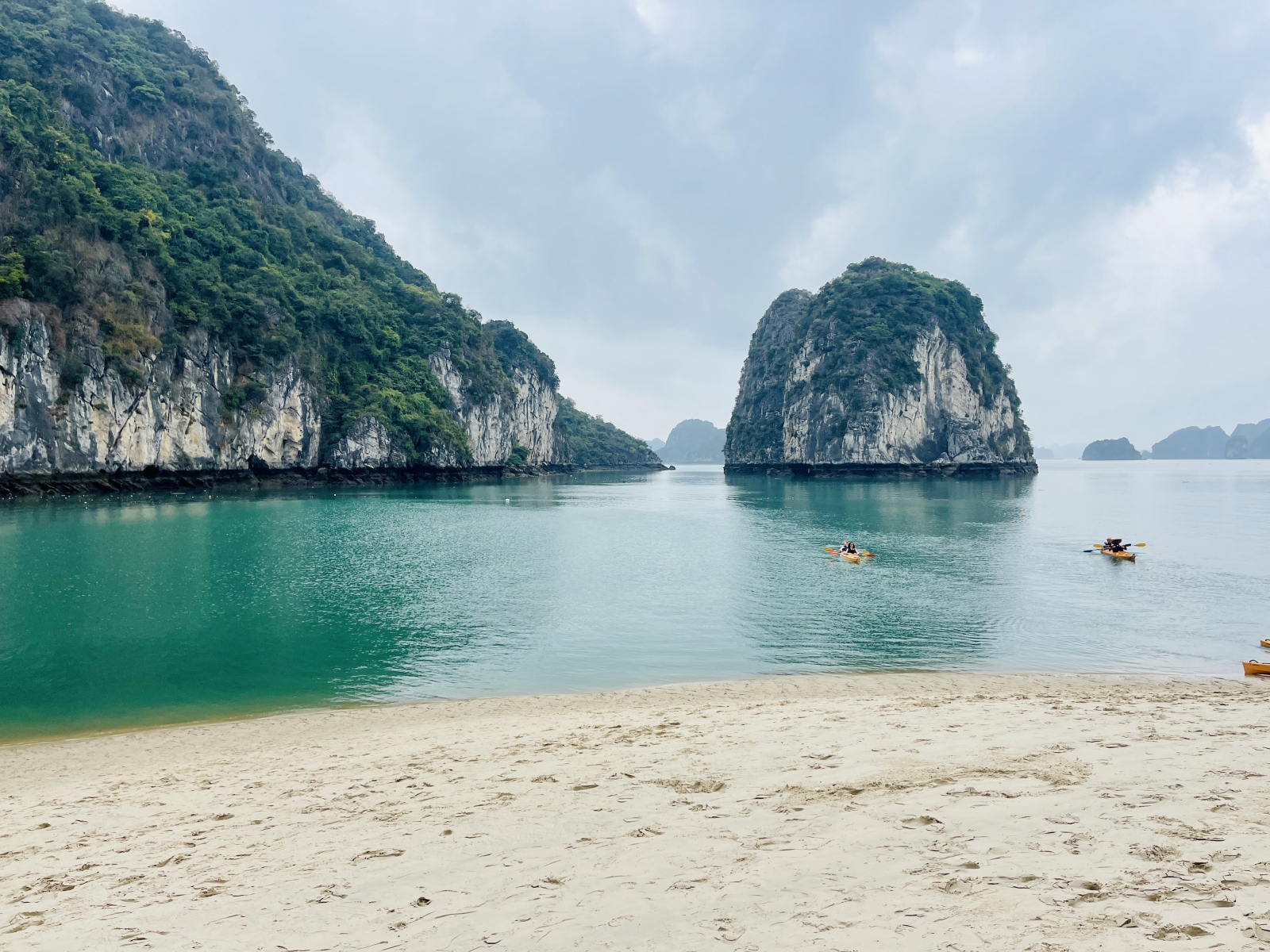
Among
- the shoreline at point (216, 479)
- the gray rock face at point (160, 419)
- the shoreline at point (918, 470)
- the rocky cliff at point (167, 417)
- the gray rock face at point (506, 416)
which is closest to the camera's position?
the gray rock face at point (160, 419)

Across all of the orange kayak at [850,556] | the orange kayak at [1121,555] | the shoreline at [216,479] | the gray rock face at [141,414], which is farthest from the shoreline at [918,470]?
the orange kayak at [850,556]

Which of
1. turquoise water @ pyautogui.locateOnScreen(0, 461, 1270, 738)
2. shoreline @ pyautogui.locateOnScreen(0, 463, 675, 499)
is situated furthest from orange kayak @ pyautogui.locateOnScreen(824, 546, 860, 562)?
shoreline @ pyautogui.locateOnScreen(0, 463, 675, 499)

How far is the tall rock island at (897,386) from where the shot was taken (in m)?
103

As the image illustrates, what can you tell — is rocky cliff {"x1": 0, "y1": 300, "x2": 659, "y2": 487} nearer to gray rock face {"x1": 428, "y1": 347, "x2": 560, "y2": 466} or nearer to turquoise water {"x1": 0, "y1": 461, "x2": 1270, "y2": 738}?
gray rock face {"x1": 428, "y1": 347, "x2": 560, "y2": 466}

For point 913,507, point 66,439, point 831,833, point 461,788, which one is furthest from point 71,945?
point 66,439

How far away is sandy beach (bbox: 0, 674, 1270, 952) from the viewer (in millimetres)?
3617

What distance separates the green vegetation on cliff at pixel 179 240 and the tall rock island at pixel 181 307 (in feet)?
0.68

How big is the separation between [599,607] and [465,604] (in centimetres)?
→ 357

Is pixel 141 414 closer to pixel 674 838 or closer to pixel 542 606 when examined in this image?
pixel 542 606

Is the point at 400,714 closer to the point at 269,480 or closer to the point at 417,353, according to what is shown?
the point at 269,480

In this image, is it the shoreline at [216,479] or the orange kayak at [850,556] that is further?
the shoreline at [216,479]

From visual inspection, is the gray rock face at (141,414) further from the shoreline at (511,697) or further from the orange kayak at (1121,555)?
the orange kayak at (1121,555)

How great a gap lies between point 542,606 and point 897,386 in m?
95.6

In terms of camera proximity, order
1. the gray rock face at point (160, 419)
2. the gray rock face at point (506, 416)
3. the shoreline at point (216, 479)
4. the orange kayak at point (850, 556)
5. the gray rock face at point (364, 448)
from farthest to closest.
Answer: the gray rock face at point (506, 416)
the gray rock face at point (364, 448)
the shoreline at point (216, 479)
the gray rock face at point (160, 419)
the orange kayak at point (850, 556)
